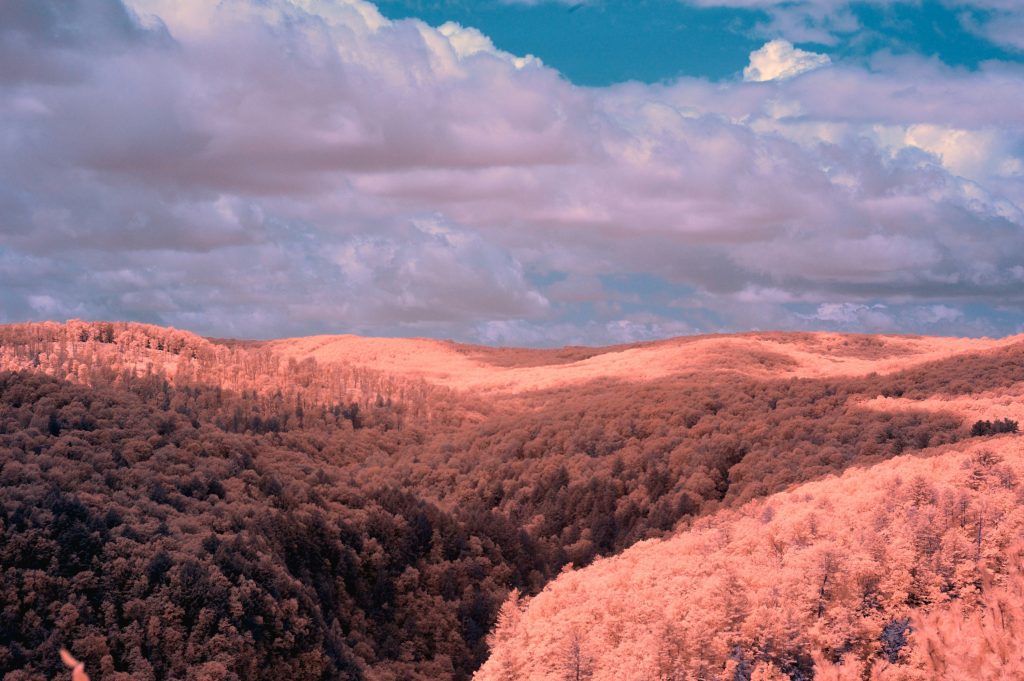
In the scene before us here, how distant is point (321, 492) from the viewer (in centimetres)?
10388

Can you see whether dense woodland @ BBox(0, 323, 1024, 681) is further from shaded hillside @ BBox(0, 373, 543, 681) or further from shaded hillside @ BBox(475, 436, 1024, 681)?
shaded hillside @ BBox(475, 436, 1024, 681)

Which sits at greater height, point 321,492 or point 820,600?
point 321,492

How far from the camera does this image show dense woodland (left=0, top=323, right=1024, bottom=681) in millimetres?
65875

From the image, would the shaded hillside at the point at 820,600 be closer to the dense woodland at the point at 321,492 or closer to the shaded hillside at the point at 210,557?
the shaded hillside at the point at 210,557

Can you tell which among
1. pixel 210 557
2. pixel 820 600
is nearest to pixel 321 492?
pixel 210 557

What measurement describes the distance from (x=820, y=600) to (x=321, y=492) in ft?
241

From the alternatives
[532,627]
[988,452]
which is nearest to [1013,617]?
[532,627]

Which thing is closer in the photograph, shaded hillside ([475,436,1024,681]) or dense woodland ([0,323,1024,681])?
shaded hillside ([475,436,1024,681])

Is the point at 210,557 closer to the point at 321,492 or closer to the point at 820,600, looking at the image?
the point at 321,492

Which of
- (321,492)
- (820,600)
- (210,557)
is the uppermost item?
(321,492)

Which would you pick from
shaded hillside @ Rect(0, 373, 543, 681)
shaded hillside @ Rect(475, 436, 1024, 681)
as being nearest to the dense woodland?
shaded hillside @ Rect(0, 373, 543, 681)

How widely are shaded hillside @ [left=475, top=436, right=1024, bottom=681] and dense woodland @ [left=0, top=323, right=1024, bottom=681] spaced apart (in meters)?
25.2

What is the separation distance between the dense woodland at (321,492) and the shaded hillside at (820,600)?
993 inches

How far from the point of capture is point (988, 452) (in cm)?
6316
